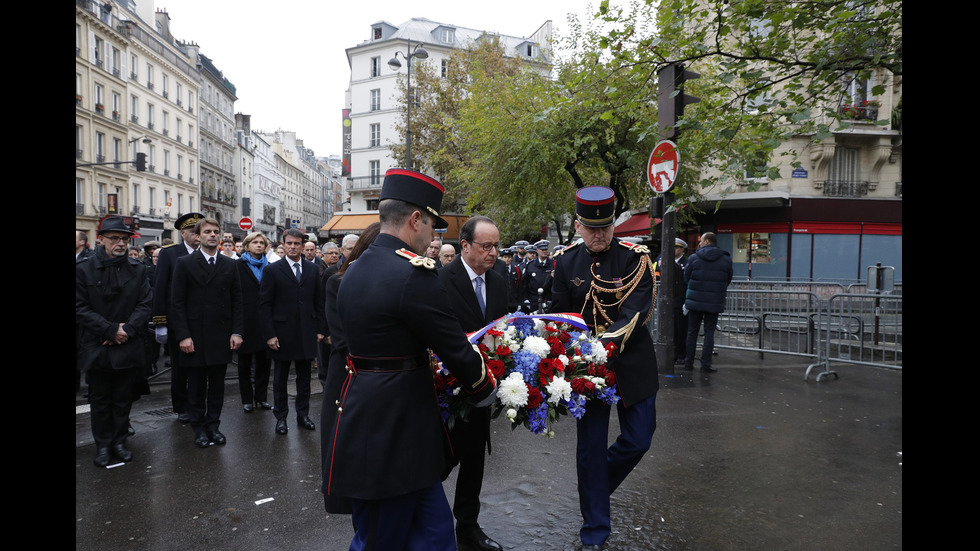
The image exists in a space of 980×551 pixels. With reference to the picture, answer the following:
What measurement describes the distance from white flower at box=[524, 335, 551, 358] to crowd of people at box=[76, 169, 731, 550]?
478 millimetres

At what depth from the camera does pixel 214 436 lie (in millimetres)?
6039

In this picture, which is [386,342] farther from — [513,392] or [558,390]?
[558,390]

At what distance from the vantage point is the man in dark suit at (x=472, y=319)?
3.78 metres

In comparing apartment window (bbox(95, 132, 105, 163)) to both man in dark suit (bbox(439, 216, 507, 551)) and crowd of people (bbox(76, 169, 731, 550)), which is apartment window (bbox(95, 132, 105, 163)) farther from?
man in dark suit (bbox(439, 216, 507, 551))

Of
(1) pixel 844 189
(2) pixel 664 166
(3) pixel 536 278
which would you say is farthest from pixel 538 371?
(1) pixel 844 189

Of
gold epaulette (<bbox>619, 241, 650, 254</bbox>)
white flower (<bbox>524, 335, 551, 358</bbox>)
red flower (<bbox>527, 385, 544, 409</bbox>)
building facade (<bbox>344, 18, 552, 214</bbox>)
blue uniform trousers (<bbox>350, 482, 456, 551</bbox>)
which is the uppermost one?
building facade (<bbox>344, 18, 552, 214</bbox>)

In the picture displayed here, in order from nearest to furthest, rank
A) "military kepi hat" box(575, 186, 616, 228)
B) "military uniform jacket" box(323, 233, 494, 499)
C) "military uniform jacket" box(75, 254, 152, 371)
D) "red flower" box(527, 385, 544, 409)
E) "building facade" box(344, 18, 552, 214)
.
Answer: "military uniform jacket" box(323, 233, 494, 499), "red flower" box(527, 385, 544, 409), "military kepi hat" box(575, 186, 616, 228), "military uniform jacket" box(75, 254, 152, 371), "building facade" box(344, 18, 552, 214)

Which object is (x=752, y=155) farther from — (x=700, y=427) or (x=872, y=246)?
(x=872, y=246)

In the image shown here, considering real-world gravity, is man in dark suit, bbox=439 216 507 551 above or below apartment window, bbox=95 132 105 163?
below


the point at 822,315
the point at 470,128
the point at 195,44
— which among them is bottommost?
the point at 822,315

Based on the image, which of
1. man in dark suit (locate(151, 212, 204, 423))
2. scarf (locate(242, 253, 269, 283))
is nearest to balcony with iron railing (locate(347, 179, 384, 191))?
scarf (locate(242, 253, 269, 283))

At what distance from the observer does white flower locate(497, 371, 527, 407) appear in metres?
3.13
